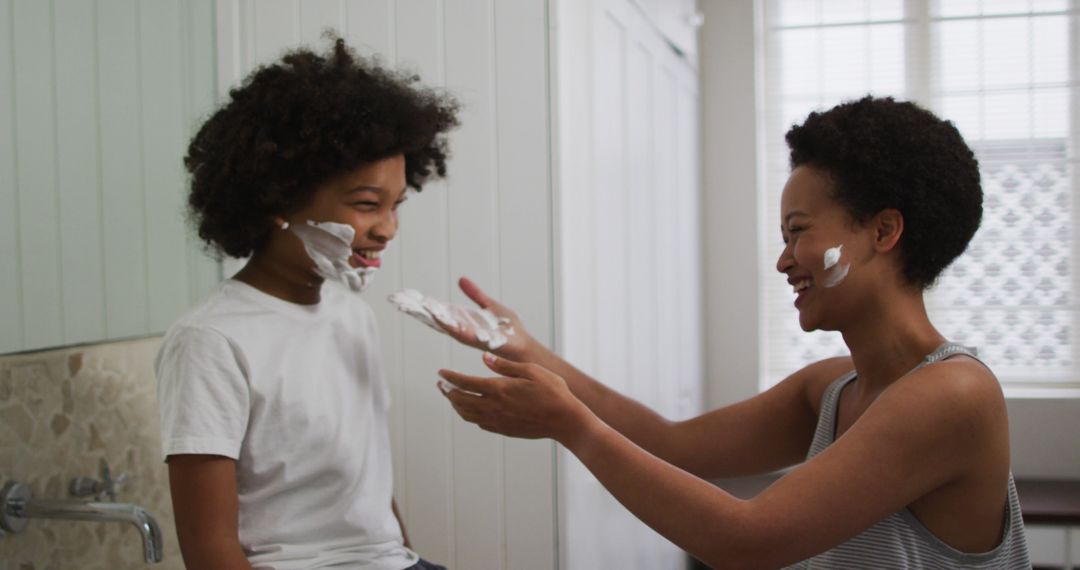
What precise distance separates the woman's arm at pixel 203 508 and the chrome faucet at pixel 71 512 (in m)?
0.07

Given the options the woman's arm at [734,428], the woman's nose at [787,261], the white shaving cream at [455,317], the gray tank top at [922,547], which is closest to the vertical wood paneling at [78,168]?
the white shaving cream at [455,317]

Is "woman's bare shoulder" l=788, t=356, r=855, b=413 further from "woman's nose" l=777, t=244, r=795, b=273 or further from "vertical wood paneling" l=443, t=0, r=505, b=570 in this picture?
"vertical wood paneling" l=443, t=0, r=505, b=570

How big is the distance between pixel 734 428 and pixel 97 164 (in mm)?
924

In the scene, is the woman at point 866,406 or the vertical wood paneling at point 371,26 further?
the vertical wood paneling at point 371,26

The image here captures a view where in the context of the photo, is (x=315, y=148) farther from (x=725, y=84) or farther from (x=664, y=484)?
(x=725, y=84)

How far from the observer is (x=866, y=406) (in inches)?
46.6

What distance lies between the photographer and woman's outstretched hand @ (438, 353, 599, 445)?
1043 millimetres

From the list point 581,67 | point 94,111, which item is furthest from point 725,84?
point 94,111

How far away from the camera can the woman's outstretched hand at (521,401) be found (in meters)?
1.04

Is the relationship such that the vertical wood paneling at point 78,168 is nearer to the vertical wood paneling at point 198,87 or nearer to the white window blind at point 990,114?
the vertical wood paneling at point 198,87

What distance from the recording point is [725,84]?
3.06 meters

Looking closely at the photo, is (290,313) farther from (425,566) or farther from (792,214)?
(792,214)

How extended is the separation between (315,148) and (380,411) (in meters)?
0.34

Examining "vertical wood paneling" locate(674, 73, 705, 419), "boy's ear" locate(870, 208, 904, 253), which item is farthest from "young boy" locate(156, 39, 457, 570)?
"vertical wood paneling" locate(674, 73, 705, 419)
